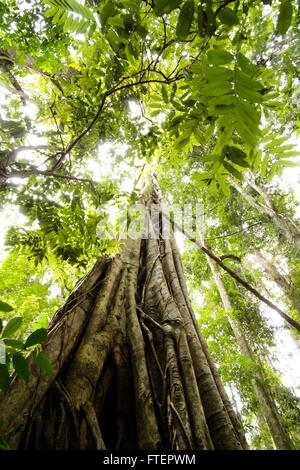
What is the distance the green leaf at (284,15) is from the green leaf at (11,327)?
1270 mm

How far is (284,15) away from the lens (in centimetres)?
68

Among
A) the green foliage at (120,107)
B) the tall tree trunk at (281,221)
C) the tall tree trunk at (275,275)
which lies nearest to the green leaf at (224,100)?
the green foliage at (120,107)

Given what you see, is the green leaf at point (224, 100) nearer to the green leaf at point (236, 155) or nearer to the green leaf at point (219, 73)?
the green leaf at point (219, 73)

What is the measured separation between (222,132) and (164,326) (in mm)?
1530

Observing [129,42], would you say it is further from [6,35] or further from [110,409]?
[110,409]

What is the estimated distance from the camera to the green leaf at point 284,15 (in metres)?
0.67

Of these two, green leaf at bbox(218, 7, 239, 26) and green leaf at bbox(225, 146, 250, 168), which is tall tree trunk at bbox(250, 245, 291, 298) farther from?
green leaf at bbox(218, 7, 239, 26)

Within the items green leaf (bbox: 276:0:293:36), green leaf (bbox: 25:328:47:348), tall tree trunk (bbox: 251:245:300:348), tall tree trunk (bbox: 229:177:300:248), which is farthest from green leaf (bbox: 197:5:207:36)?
tall tree trunk (bbox: 251:245:300:348)

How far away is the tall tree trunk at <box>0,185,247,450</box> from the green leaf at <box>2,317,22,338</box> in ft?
1.93

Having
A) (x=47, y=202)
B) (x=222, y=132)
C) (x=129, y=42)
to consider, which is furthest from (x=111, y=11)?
(x=47, y=202)

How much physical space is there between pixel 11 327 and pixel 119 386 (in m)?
1.01

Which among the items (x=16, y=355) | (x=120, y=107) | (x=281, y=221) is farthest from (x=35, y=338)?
(x=281, y=221)

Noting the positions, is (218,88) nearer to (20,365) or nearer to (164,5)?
(164,5)

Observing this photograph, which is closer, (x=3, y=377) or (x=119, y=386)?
(x=3, y=377)
